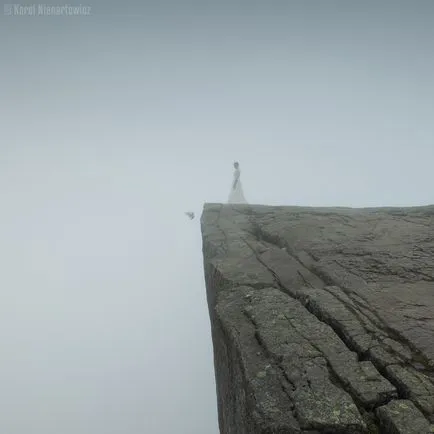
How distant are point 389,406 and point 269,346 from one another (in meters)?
1.46

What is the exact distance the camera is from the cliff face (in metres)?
3.68

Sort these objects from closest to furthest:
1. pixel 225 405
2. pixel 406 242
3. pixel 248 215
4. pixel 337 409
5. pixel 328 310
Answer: pixel 337 409
pixel 328 310
pixel 225 405
pixel 406 242
pixel 248 215

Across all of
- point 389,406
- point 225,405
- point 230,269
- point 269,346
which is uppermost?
point 230,269

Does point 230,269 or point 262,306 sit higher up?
point 230,269

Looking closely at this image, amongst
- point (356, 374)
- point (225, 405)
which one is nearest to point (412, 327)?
point (356, 374)

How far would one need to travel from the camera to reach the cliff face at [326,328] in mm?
3680

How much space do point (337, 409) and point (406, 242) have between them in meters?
5.73

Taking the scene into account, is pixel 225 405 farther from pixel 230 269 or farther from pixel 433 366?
pixel 433 366

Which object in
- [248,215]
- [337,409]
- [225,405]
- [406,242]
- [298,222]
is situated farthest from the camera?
[248,215]

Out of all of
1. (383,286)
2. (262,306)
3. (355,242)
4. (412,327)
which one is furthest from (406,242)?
(262,306)

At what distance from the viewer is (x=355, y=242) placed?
838cm

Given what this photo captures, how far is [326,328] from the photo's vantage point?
498 cm

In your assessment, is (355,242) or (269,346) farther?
(355,242)

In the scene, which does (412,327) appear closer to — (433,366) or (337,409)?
(433,366)
